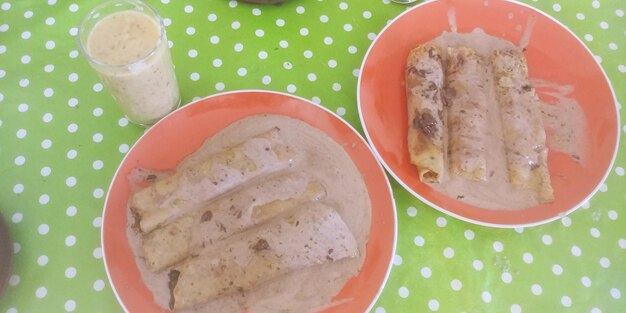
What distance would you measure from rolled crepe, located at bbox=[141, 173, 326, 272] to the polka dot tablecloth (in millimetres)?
160

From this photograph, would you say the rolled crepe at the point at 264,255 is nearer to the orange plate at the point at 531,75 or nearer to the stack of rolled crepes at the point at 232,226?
the stack of rolled crepes at the point at 232,226

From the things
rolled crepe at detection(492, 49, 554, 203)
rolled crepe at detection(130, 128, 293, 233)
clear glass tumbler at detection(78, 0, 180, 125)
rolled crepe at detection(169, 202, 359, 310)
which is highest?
clear glass tumbler at detection(78, 0, 180, 125)

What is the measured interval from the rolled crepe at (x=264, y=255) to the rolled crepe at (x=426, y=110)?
256mm

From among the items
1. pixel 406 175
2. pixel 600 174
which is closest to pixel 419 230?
pixel 406 175

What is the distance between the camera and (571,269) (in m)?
1.12

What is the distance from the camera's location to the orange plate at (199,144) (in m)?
0.97

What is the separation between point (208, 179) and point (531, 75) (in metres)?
0.93

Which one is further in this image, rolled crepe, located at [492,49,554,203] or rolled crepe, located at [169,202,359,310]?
rolled crepe, located at [492,49,554,203]

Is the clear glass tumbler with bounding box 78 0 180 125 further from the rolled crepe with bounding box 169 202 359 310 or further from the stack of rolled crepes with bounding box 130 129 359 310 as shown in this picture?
the rolled crepe with bounding box 169 202 359 310

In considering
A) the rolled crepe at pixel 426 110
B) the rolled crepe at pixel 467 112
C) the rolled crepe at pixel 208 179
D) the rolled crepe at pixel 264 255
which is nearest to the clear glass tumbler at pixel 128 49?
the rolled crepe at pixel 208 179

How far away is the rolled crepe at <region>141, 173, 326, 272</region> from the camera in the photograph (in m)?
0.99

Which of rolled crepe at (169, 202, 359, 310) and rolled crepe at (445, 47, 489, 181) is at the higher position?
rolled crepe at (445, 47, 489, 181)

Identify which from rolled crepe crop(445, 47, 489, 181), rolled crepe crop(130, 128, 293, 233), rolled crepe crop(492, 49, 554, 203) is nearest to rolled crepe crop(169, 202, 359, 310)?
rolled crepe crop(130, 128, 293, 233)

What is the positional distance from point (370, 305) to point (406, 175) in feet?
1.05
